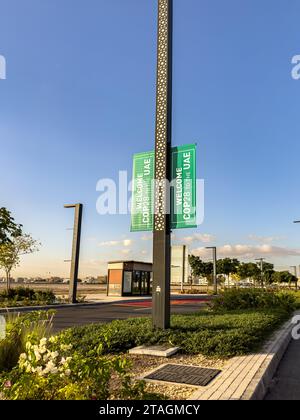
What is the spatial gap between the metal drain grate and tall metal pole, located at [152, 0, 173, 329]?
9.36ft

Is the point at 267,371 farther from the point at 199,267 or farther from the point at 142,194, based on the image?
the point at 199,267

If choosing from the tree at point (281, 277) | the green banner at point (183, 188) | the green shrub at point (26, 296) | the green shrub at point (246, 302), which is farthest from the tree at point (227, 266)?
the green banner at point (183, 188)

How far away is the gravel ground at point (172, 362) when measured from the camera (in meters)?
4.64

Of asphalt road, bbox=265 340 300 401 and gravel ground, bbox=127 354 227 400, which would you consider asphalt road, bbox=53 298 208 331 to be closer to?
gravel ground, bbox=127 354 227 400

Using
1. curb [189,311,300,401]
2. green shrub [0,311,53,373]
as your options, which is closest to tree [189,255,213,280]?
curb [189,311,300,401]

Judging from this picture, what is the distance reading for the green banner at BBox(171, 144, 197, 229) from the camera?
9.48 meters

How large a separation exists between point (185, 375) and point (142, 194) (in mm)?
5670

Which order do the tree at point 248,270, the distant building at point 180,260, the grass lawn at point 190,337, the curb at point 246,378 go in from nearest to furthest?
the curb at point 246,378
the grass lawn at point 190,337
the distant building at point 180,260
the tree at point 248,270

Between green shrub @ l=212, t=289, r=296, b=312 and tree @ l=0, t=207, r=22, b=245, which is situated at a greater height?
tree @ l=0, t=207, r=22, b=245

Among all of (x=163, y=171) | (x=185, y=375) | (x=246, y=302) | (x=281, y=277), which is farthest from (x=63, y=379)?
(x=281, y=277)

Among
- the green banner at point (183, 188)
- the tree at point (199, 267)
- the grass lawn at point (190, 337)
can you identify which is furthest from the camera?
the tree at point (199, 267)

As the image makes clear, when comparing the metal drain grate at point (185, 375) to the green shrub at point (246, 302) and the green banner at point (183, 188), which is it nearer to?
the green banner at point (183, 188)
